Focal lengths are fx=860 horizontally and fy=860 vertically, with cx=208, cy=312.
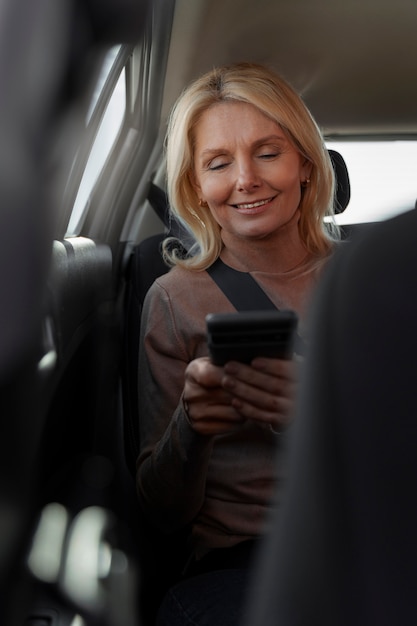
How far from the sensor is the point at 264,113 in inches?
56.8

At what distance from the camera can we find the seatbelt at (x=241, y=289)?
4.74ft

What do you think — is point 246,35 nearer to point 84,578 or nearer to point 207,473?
point 207,473

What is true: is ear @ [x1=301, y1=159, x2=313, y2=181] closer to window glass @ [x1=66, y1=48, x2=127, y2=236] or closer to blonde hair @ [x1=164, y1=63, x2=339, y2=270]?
blonde hair @ [x1=164, y1=63, x2=339, y2=270]

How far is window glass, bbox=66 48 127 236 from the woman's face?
46 cm

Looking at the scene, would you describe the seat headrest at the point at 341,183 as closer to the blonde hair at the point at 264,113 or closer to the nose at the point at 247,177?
the blonde hair at the point at 264,113

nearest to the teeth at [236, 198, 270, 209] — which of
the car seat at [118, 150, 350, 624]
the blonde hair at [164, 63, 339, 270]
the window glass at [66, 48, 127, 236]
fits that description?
the blonde hair at [164, 63, 339, 270]

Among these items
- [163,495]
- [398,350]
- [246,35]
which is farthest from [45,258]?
[246,35]

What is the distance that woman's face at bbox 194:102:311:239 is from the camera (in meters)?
1.42

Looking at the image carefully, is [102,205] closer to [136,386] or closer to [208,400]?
[136,386]

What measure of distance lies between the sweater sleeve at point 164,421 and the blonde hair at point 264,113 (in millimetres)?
137

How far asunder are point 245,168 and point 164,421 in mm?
432

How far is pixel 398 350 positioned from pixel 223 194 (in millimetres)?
Answer: 738

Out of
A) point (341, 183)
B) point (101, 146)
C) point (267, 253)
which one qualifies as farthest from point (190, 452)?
point (101, 146)

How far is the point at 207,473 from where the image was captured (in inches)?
53.7
